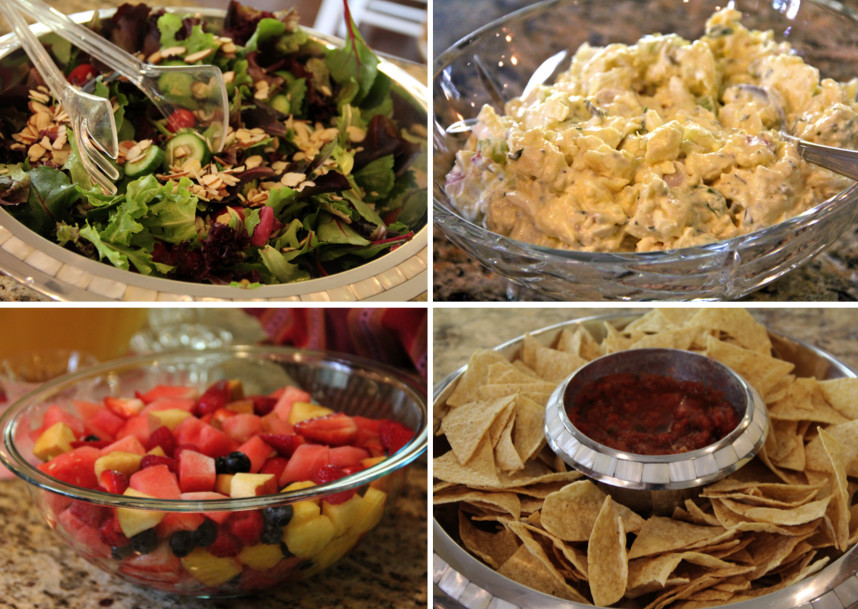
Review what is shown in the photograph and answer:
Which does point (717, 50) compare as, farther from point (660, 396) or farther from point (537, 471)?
point (537, 471)

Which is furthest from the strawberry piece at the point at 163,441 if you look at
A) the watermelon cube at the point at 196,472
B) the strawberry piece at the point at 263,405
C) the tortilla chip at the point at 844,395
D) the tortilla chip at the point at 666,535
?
the tortilla chip at the point at 844,395

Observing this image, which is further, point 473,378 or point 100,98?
point 473,378

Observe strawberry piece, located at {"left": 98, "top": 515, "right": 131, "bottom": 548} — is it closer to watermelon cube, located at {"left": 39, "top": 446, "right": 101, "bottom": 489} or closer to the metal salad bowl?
watermelon cube, located at {"left": 39, "top": 446, "right": 101, "bottom": 489}

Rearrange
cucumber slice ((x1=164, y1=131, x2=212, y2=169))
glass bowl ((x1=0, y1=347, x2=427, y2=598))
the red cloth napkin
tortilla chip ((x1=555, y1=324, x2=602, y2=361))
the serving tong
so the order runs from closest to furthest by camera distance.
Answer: glass bowl ((x1=0, y1=347, x2=427, y2=598))
the serving tong
cucumber slice ((x1=164, y1=131, x2=212, y2=169))
tortilla chip ((x1=555, y1=324, x2=602, y2=361))
the red cloth napkin

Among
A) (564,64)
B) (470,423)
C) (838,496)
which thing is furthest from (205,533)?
(564,64)

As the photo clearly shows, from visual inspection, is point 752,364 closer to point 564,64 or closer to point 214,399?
point 564,64

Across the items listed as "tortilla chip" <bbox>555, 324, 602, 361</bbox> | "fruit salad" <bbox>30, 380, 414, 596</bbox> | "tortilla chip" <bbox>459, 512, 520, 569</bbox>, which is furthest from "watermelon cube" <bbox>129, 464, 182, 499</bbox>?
"tortilla chip" <bbox>555, 324, 602, 361</bbox>
